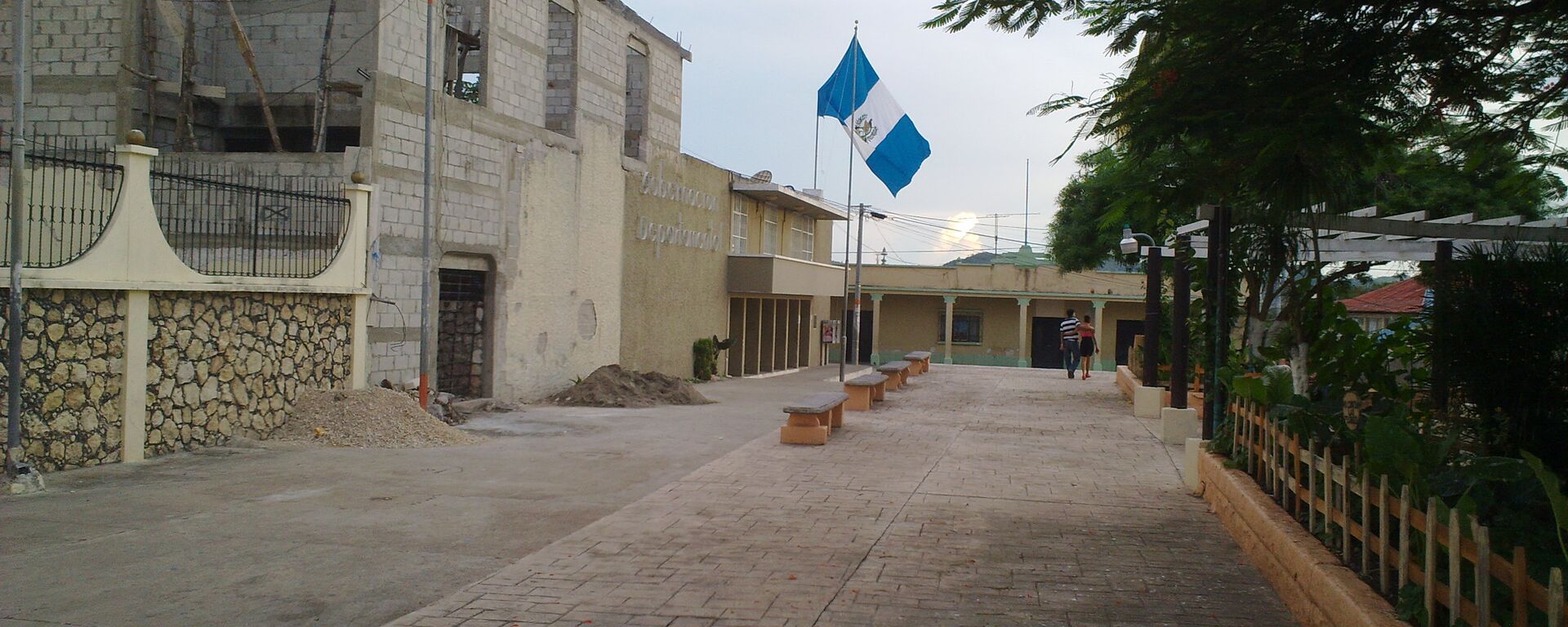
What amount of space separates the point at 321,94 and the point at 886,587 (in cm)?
1220

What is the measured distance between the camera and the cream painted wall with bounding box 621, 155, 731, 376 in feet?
76.9

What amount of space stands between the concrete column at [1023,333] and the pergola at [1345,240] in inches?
1238

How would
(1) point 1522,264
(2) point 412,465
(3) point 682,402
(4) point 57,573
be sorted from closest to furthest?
(1) point 1522,264
(4) point 57,573
(2) point 412,465
(3) point 682,402

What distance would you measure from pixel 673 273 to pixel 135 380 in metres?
15.2

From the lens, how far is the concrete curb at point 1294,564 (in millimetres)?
5117

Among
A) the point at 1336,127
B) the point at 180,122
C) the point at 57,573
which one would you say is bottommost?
the point at 57,573

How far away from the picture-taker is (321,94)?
51.3 feet

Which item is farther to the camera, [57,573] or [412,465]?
[412,465]

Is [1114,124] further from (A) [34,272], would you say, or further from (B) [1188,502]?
(A) [34,272]

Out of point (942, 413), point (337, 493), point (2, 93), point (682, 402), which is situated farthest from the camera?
point (682, 402)

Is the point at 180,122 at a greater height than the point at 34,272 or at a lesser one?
greater

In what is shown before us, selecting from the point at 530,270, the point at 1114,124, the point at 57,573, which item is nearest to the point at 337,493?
the point at 57,573

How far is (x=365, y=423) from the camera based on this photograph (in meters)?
13.2

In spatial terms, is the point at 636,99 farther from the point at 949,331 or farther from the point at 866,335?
the point at 866,335
